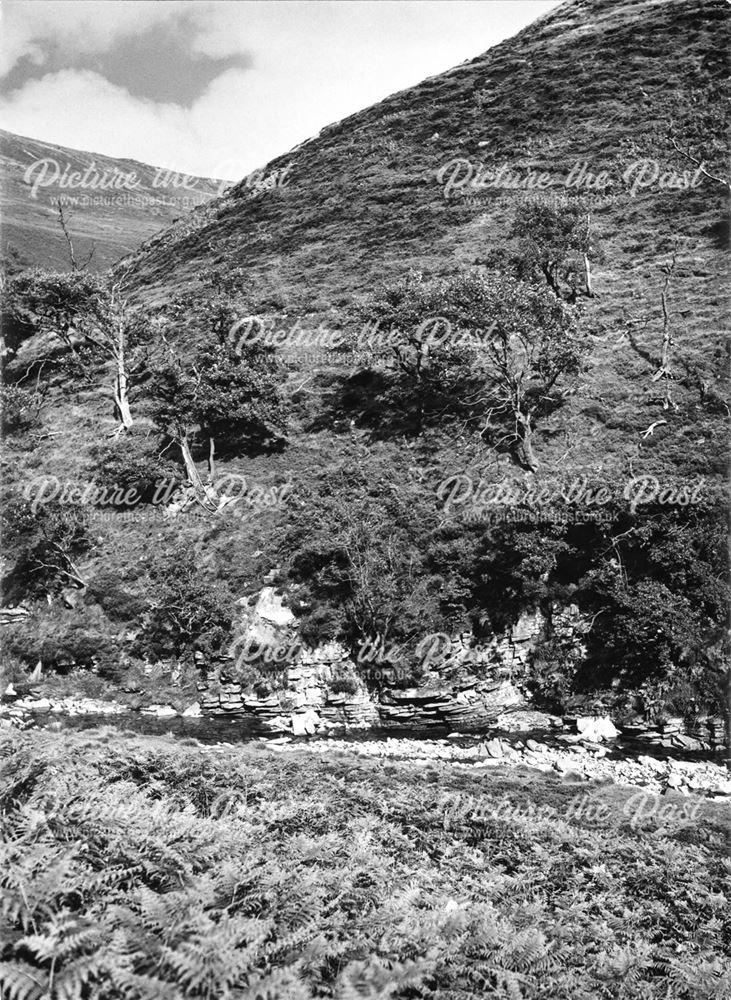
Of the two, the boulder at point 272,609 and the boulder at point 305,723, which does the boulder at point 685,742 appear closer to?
the boulder at point 305,723

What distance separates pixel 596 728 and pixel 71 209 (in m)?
138

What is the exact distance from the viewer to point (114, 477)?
36500mm

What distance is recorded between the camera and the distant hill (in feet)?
303

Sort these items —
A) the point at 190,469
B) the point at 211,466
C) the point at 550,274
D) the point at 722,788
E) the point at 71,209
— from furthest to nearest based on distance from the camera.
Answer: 1. the point at 71,209
2. the point at 550,274
3. the point at 211,466
4. the point at 190,469
5. the point at 722,788

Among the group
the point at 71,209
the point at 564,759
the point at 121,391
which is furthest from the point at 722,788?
the point at 71,209

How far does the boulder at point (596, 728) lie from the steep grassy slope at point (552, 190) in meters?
13.4

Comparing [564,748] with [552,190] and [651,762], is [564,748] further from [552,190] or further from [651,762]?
[552,190]

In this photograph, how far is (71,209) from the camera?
122 m

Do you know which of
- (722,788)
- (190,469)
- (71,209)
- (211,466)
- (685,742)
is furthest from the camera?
(71,209)

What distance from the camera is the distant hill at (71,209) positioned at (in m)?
92.4

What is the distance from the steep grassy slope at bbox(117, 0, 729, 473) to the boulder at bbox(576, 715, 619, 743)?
44.0ft

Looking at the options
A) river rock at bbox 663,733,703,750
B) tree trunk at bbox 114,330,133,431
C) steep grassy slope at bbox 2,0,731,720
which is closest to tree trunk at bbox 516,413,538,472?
steep grassy slope at bbox 2,0,731,720

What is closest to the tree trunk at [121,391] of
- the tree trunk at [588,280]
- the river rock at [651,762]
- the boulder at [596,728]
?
the tree trunk at [588,280]

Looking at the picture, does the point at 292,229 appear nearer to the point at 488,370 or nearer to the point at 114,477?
the point at 488,370
